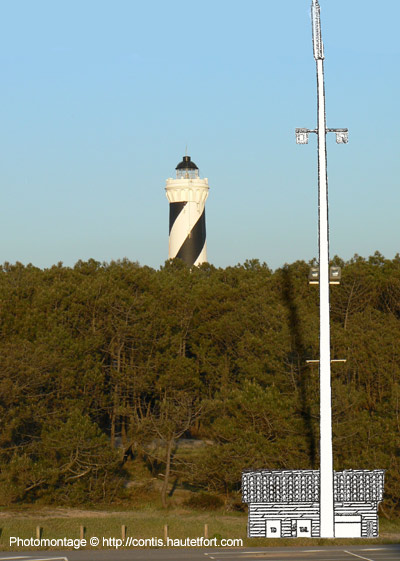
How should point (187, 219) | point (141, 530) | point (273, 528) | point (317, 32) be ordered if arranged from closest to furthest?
point (273, 528)
point (317, 32)
point (141, 530)
point (187, 219)

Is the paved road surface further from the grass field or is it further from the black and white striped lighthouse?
the black and white striped lighthouse

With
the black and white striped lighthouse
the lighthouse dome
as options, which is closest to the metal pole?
the black and white striped lighthouse

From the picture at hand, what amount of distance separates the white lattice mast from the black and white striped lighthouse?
49892mm

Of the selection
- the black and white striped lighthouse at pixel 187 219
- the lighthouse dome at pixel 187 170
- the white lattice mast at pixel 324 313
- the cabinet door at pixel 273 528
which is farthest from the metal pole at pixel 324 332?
the lighthouse dome at pixel 187 170

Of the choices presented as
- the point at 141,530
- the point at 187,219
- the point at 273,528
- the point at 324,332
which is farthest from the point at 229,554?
the point at 187,219

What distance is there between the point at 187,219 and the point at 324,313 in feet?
168

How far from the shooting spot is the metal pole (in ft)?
77.7

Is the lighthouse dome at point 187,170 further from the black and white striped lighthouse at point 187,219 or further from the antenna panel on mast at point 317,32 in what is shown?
the antenna panel on mast at point 317,32

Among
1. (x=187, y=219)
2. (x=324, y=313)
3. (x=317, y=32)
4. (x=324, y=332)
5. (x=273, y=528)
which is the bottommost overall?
(x=273, y=528)

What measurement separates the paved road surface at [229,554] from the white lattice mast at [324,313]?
1.26 meters

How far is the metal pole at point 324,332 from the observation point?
23.7 metres

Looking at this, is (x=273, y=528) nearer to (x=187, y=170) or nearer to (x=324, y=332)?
(x=324, y=332)

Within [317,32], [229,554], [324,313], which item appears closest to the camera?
[229,554]

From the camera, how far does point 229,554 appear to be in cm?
2208
